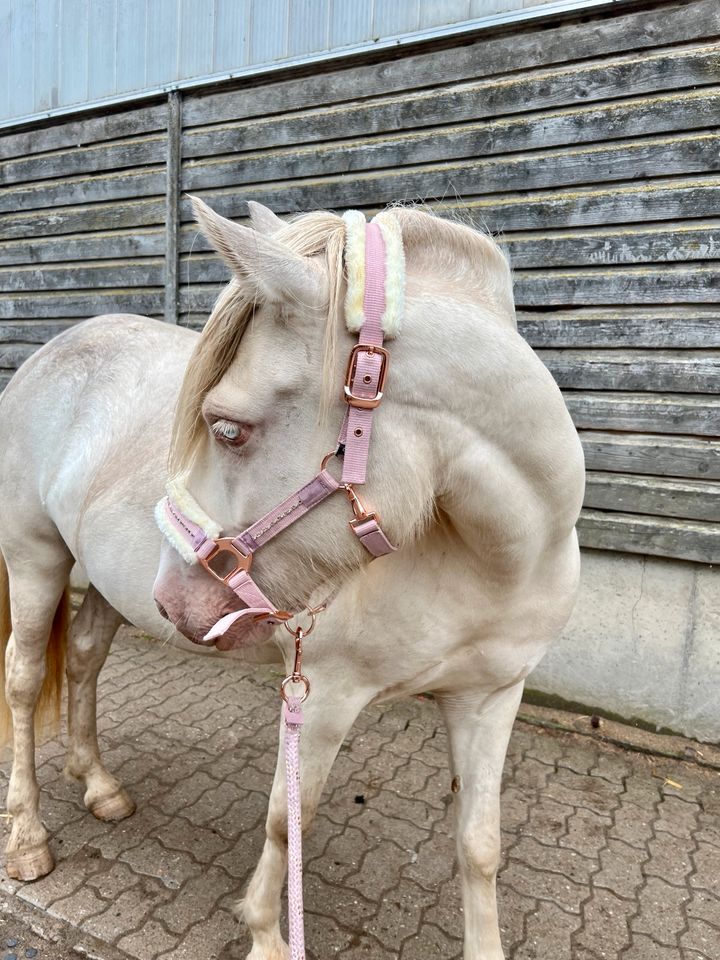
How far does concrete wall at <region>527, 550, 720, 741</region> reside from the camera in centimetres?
287

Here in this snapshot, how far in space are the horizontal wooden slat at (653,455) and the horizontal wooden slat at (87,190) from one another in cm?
305

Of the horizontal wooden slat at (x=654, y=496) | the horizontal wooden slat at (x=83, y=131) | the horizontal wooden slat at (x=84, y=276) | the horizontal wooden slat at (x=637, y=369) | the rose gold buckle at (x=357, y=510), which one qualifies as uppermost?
the horizontal wooden slat at (x=83, y=131)

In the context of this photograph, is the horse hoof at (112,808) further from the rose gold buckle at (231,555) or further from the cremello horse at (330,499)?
the rose gold buckle at (231,555)

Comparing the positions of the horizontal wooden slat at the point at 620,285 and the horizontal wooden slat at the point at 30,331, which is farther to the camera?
the horizontal wooden slat at the point at 30,331

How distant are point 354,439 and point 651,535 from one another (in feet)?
7.58

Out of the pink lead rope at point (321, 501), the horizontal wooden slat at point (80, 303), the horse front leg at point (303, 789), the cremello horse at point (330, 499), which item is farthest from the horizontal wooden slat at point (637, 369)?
the horizontal wooden slat at point (80, 303)

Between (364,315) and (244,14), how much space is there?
3.46m

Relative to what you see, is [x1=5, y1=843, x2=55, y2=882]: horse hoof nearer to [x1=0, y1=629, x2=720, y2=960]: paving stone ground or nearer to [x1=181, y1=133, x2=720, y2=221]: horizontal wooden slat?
[x1=0, y1=629, x2=720, y2=960]: paving stone ground

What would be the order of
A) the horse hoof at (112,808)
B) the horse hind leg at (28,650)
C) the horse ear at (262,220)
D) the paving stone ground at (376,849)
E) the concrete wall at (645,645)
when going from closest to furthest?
the horse ear at (262,220) → the paving stone ground at (376,849) → the horse hind leg at (28,650) → the horse hoof at (112,808) → the concrete wall at (645,645)

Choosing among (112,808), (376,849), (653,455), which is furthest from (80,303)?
(376,849)

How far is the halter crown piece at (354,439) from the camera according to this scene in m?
1.01

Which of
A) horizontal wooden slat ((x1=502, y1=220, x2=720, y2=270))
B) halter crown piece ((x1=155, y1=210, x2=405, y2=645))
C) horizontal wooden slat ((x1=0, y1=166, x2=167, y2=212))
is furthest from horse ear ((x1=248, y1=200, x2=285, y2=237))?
horizontal wooden slat ((x1=0, y1=166, x2=167, y2=212))

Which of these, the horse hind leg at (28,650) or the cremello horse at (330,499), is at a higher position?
the cremello horse at (330,499)

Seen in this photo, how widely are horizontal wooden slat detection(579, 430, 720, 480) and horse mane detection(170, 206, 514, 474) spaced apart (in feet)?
6.43
